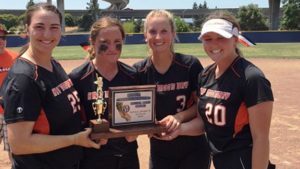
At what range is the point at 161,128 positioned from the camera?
3611mm

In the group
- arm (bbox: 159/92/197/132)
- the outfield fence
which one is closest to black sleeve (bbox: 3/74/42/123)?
arm (bbox: 159/92/197/132)

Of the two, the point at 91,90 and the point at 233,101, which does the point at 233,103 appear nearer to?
the point at 233,101

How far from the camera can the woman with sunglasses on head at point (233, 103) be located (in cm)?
329

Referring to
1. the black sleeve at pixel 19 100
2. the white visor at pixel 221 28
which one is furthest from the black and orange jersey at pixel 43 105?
the white visor at pixel 221 28

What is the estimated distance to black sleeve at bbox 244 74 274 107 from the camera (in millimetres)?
3240

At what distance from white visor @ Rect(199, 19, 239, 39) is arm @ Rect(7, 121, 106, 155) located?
1412mm

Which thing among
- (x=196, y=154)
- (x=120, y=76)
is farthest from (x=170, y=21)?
(x=196, y=154)

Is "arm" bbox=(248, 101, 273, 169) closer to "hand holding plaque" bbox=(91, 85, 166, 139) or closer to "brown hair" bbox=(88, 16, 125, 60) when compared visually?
"hand holding plaque" bbox=(91, 85, 166, 139)

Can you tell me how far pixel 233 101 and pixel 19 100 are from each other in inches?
69.2

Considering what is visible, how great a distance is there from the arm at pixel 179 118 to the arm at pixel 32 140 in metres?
0.86

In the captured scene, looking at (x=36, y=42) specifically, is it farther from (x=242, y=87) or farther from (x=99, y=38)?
(x=242, y=87)

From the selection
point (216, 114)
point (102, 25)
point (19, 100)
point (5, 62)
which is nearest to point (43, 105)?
point (19, 100)

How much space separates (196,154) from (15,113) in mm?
2213

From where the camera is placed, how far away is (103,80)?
3.92m
